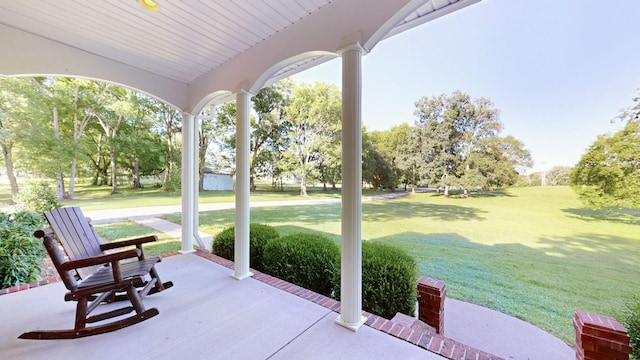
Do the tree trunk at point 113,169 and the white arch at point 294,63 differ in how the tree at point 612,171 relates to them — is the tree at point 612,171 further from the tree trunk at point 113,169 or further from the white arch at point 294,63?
the tree trunk at point 113,169

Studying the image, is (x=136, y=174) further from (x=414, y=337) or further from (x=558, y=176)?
(x=558, y=176)

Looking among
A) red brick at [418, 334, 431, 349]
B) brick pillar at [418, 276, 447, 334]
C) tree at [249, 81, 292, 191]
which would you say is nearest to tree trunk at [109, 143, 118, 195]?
tree at [249, 81, 292, 191]

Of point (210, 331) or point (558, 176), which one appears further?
point (558, 176)

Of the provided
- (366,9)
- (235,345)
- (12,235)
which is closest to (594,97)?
(366,9)

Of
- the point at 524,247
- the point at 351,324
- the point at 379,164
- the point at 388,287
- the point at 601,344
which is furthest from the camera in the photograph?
the point at 379,164

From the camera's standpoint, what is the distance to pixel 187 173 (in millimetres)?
3859

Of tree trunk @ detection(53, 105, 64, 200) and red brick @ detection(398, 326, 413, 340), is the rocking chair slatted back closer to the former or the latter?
red brick @ detection(398, 326, 413, 340)

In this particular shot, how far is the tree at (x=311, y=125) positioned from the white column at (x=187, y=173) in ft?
11.9

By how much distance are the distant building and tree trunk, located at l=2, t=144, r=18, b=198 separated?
13.5 ft

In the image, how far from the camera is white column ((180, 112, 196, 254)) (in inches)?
151

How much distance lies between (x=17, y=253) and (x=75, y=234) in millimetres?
1592

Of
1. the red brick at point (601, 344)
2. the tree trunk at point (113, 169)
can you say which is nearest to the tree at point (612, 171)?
the red brick at point (601, 344)

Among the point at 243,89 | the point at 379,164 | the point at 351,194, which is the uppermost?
the point at 243,89

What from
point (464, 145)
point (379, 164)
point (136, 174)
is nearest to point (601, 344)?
point (464, 145)
